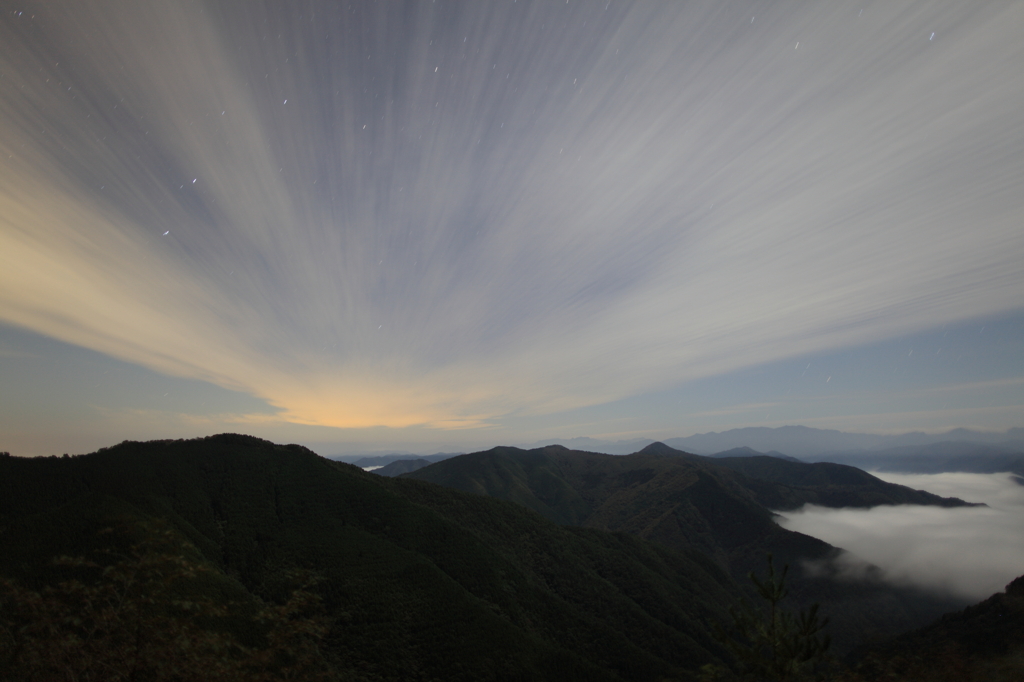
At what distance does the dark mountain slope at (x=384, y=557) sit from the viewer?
253ft

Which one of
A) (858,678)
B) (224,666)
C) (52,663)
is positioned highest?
(52,663)

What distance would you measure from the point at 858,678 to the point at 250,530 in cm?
11993

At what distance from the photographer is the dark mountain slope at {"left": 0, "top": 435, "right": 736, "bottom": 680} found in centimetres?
7706

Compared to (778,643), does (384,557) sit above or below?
below

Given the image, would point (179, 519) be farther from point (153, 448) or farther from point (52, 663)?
point (52, 663)

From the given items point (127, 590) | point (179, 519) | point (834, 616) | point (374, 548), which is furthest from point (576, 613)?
point (834, 616)

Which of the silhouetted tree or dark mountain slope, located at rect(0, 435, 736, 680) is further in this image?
dark mountain slope, located at rect(0, 435, 736, 680)

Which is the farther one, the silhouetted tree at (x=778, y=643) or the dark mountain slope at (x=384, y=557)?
the dark mountain slope at (x=384, y=557)

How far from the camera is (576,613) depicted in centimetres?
11638

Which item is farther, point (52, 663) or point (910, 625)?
point (910, 625)

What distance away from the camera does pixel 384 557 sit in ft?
330

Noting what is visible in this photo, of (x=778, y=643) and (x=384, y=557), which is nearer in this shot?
(x=778, y=643)

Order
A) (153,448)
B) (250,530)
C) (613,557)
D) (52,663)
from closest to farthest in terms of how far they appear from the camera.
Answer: (52,663), (250,530), (153,448), (613,557)

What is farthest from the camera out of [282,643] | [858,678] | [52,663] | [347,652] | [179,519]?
[179,519]
